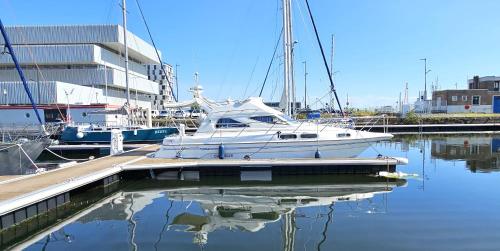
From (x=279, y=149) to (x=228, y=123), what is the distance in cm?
301

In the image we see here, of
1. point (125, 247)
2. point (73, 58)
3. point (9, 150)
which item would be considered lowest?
point (125, 247)

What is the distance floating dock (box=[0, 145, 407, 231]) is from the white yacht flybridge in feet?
2.55

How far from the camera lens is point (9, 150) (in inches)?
561

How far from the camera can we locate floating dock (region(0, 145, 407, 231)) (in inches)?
487

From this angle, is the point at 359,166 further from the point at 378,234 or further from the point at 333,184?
the point at 378,234

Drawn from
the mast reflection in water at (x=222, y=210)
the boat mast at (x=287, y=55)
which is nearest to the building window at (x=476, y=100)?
the boat mast at (x=287, y=55)

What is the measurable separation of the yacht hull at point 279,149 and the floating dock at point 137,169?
2.50 ft

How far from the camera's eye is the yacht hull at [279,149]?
17.7 metres

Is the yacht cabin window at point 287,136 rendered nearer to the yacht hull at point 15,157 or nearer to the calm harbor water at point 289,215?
the calm harbor water at point 289,215

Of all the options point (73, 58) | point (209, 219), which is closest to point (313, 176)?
point (209, 219)

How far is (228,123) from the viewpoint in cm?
1903

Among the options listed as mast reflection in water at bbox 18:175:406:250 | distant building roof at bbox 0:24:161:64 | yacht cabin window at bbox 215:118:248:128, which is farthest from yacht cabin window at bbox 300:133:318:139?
distant building roof at bbox 0:24:161:64

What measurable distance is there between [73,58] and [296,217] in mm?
48471

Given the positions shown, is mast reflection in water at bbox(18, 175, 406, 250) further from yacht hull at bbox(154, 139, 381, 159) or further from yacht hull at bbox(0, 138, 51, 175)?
yacht hull at bbox(0, 138, 51, 175)
